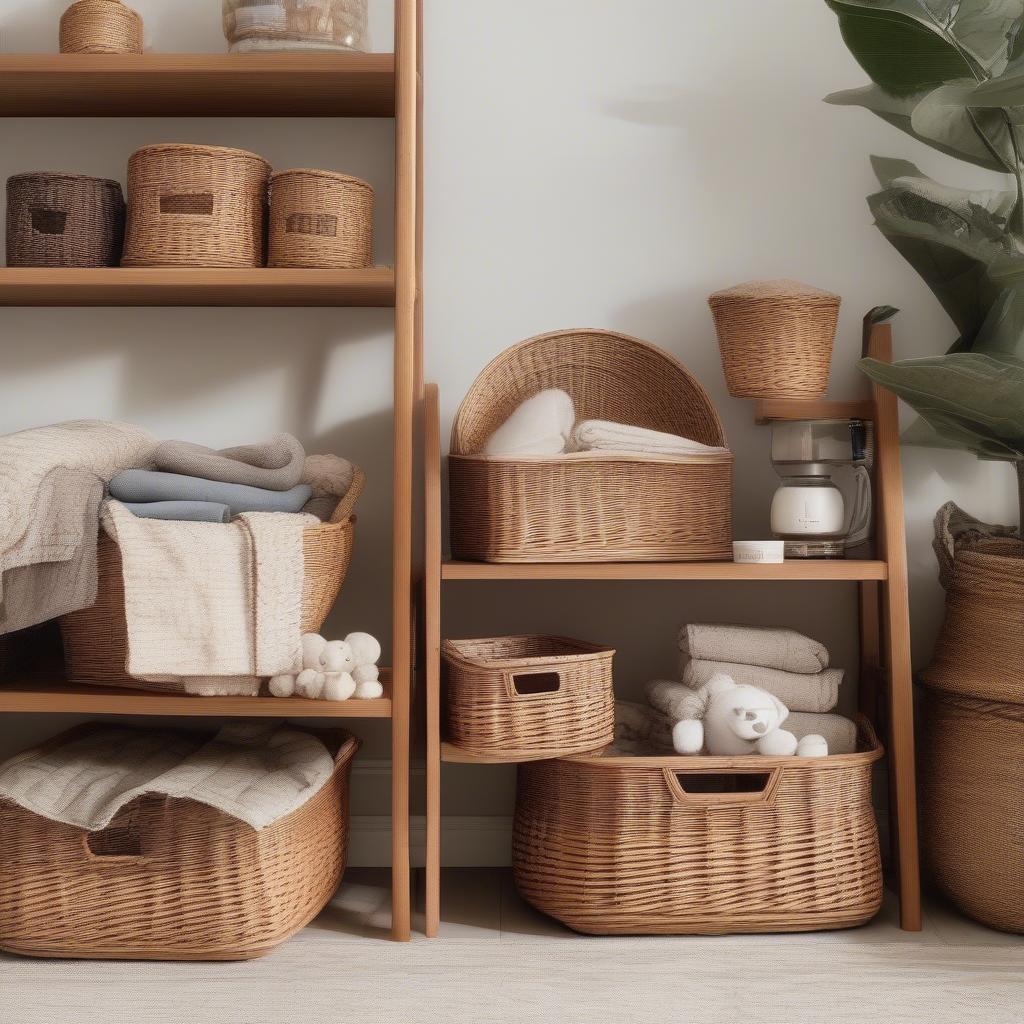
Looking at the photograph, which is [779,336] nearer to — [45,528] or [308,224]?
[308,224]

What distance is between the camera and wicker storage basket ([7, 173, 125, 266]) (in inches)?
71.4

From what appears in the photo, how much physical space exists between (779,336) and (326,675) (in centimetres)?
92

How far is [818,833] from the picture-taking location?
5.82 feet

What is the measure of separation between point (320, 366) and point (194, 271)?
0.40 metres

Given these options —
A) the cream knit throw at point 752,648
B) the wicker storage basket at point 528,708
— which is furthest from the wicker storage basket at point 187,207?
the cream knit throw at point 752,648

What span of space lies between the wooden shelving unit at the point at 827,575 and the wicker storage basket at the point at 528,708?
0.10ft

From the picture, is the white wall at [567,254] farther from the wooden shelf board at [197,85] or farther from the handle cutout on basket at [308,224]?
the handle cutout on basket at [308,224]

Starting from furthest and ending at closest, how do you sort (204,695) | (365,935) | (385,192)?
(385,192), (365,935), (204,695)

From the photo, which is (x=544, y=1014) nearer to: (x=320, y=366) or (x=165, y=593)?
(x=165, y=593)

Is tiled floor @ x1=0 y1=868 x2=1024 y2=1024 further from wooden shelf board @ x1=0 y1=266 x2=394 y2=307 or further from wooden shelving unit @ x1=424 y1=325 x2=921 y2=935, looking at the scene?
wooden shelf board @ x1=0 y1=266 x2=394 y2=307

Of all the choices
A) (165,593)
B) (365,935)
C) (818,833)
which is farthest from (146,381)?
(818,833)

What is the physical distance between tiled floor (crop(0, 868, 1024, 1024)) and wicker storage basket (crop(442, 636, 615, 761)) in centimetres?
31

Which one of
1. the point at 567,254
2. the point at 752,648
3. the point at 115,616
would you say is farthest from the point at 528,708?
the point at 567,254

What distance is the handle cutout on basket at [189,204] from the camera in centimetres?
179
